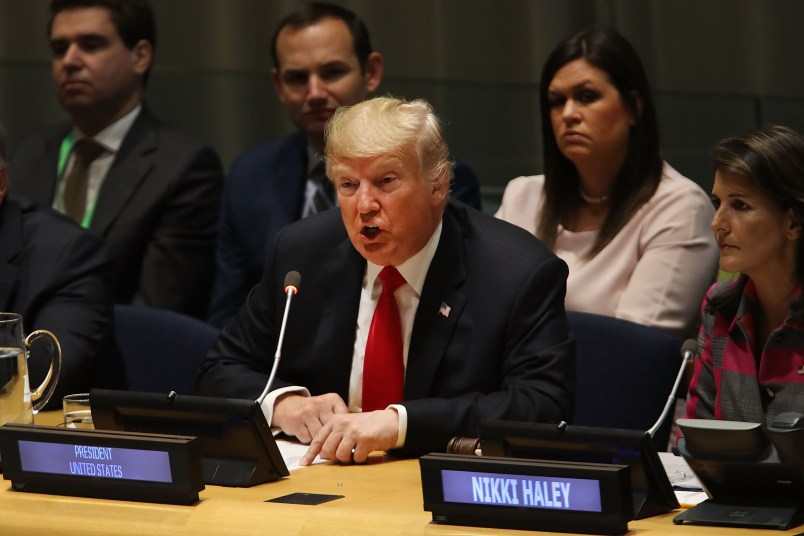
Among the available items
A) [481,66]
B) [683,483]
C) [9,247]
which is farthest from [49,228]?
[481,66]

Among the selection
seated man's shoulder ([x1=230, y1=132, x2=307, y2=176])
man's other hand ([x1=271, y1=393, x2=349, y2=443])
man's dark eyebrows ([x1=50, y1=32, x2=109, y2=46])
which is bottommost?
man's other hand ([x1=271, y1=393, x2=349, y2=443])

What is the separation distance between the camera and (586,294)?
11.8 feet

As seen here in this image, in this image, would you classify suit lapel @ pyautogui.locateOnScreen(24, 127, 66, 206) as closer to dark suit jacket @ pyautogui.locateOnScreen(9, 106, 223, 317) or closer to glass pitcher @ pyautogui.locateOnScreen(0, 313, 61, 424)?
dark suit jacket @ pyautogui.locateOnScreen(9, 106, 223, 317)

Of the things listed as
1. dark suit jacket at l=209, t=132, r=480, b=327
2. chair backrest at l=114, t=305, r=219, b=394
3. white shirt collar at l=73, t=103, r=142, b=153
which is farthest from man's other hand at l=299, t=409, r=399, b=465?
white shirt collar at l=73, t=103, r=142, b=153

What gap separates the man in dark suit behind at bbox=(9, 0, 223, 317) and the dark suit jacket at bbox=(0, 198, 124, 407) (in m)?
0.87

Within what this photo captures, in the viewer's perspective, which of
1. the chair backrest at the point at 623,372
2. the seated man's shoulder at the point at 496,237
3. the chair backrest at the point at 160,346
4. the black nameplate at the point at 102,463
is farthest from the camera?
the chair backrest at the point at 160,346

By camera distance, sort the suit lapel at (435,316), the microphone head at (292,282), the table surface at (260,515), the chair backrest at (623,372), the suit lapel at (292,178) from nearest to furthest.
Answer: the table surface at (260,515) → the microphone head at (292,282) → the suit lapel at (435,316) → the chair backrest at (623,372) → the suit lapel at (292,178)

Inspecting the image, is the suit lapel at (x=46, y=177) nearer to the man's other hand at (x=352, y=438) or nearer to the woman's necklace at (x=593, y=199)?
the woman's necklace at (x=593, y=199)

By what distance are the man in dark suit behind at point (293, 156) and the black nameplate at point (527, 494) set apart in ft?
7.63

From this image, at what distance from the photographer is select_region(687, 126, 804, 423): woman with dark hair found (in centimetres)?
271

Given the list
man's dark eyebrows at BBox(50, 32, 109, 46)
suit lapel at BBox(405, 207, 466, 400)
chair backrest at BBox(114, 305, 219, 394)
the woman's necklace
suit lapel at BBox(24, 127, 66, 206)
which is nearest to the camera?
suit lapel at BBox(405, 207, 466, 400)

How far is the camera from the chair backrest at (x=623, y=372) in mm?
2994

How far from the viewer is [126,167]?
4.35 meters

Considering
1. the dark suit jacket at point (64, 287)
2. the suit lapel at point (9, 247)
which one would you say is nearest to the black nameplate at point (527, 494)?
the dark suit jacket at point (64, 287)
